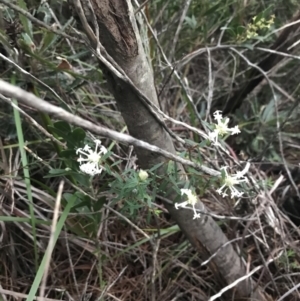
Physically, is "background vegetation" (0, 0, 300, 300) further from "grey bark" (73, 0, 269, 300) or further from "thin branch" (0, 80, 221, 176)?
"thin branch" (0, 80, 221, 176)

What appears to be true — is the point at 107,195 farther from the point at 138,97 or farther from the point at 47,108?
the point at 47,108

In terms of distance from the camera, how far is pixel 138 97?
76 cm

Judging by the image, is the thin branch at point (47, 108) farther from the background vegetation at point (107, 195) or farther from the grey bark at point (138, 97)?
the background vegetation at point (107, 195)

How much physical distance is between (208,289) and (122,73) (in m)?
0.62

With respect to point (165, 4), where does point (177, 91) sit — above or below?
below

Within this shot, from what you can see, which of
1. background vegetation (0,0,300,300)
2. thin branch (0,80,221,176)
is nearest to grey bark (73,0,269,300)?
background vegetation (0,0,300,300)

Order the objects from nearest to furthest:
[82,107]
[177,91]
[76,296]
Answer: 1. [76,296]
2. [82,107]
3. [177,91]

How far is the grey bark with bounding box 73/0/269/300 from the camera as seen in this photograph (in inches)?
26.5

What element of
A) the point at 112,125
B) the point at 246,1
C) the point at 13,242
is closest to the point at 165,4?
the point at 246,1

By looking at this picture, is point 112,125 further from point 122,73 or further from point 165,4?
point 122,73

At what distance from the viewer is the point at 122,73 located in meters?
0.71

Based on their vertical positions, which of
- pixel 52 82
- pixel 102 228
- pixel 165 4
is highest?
pixel 165 4

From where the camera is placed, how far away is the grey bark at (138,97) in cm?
67

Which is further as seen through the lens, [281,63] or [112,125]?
[281,63]
